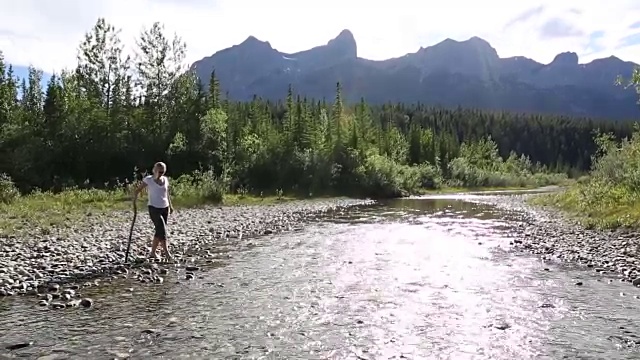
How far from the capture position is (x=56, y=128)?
58.9m

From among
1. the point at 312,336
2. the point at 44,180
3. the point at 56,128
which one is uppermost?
→ the point at 56,128

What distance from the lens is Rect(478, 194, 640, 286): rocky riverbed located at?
61.8ft

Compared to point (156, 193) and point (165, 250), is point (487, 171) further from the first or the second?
point (156, 193)

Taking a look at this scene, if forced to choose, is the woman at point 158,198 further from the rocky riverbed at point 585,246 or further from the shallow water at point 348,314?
the rocky riverbed at point 585,246

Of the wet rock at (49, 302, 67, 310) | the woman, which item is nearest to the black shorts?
the woman

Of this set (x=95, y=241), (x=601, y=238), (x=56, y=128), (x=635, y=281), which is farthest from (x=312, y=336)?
(x=56, y=128)

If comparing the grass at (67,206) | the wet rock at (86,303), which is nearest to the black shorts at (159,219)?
the wet rock at (86,303)

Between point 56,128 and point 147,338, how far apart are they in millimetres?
54499

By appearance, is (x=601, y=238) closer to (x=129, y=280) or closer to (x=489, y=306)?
(x=489, y=306)

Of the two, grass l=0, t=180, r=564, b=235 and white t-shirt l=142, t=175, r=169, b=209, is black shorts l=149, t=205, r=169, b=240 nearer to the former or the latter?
white t-shirt l=142, t=175, r=169, b=209

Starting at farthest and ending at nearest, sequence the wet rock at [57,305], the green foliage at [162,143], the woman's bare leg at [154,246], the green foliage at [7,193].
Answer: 1. the green foliage at [162,143]
2. the green foliage at [7,193]
3. the woman's bare leg at [154,246]
4. the wet rock at [57,305]

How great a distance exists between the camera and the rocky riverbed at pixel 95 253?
15.1 m

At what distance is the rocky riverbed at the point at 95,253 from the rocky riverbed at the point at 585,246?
43.0 feet

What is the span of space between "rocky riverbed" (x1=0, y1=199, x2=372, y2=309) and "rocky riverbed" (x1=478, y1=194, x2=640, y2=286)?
1310 centimetres
